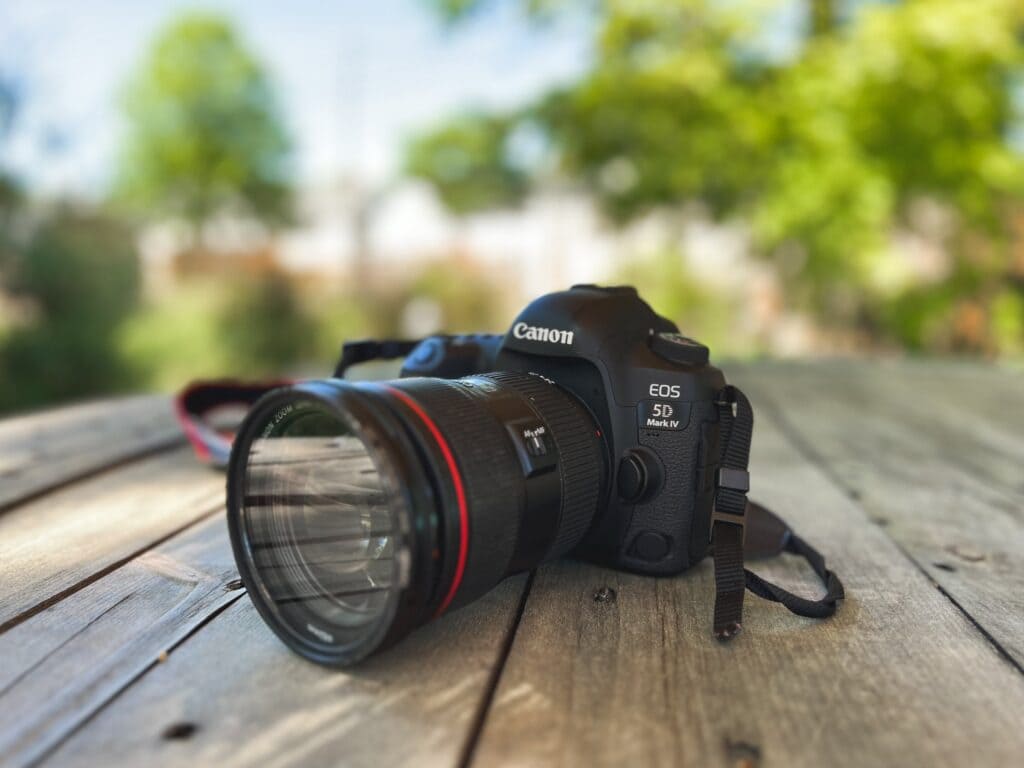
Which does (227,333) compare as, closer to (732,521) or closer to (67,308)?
(67,308)

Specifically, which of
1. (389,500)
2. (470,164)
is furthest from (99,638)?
(470,164)

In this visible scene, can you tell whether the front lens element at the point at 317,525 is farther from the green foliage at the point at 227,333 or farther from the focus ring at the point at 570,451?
the green foliage at the point at 227,333

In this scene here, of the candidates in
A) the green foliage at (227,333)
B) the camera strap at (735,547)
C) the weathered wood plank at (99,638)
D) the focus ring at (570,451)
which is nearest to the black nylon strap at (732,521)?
the camera strap at (735,547)

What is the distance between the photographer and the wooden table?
636 millimetres

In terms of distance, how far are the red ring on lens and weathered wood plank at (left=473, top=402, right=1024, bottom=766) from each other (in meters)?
0.09

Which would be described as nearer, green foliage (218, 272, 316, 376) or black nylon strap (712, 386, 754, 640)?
black nylon strap (712, 386, 754, 640)

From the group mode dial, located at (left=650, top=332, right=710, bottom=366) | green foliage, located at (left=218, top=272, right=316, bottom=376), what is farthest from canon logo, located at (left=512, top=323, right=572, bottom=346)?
green foliage, located at (left=218, top=272, right=316, bottom=376)

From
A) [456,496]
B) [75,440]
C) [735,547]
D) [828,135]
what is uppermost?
[828,135]

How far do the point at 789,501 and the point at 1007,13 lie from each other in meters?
5.06

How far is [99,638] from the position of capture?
2.60 feet

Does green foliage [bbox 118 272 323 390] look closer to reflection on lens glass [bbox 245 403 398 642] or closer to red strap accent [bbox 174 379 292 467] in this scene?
red strap accent [bbox 174 379 292 467]

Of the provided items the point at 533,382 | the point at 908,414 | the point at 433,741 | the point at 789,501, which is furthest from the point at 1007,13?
the point at 433,741

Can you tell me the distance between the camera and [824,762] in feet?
2.05

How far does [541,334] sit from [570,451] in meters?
0.17
